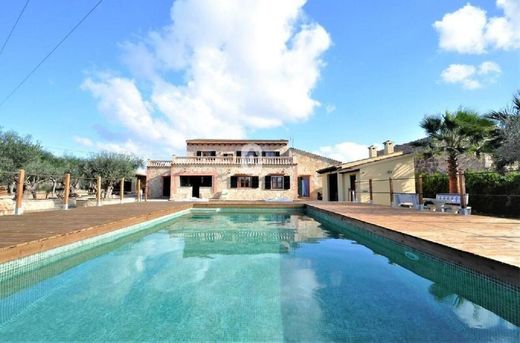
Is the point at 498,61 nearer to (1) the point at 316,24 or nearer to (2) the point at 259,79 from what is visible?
(1) the point at 316,24

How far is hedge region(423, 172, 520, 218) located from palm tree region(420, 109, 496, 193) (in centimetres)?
134

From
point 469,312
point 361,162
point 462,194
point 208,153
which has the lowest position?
point 469,312

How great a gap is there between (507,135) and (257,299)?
452 inches

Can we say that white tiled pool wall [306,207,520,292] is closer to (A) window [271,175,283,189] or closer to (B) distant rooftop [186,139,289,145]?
(A) window [271,175,283,189]

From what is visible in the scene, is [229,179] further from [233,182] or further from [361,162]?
[361,162]

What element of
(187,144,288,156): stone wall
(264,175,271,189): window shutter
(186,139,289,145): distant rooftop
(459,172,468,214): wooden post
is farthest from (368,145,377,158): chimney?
(459,172,468,214): wooden post

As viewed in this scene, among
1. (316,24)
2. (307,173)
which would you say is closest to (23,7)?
(316,24)

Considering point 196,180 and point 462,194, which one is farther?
point 196,180

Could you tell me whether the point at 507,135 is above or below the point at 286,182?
above

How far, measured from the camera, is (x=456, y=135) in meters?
12.4

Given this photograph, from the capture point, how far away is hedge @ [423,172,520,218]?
11.9m

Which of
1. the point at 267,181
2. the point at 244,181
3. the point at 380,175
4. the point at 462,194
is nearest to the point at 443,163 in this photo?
the point at 380,175

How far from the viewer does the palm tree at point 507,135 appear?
33.1 ft

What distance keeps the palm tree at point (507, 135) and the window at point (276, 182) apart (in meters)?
15.2
